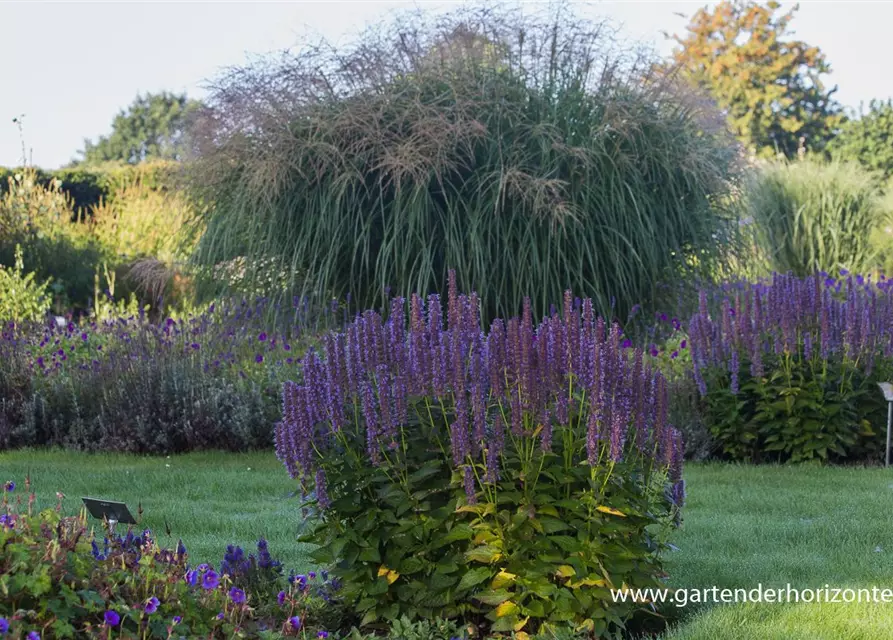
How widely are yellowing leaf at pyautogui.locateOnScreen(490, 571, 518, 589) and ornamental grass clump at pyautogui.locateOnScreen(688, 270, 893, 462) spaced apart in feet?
9.84

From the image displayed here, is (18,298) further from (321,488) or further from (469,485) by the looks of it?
(469,485)

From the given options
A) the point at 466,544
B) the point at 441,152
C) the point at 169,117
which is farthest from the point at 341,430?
the point at 169,117

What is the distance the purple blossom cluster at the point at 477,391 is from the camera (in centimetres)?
272

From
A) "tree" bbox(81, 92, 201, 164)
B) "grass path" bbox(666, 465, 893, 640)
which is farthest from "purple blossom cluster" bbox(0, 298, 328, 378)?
"tree" bbox(81, 92, 201, 164)

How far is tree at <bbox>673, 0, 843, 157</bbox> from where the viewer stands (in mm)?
25094

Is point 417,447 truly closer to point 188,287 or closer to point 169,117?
point 188,287

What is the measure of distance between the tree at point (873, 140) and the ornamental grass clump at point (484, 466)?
61.4 feet

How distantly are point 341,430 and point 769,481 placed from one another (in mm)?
A: 2868

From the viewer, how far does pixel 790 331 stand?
214 inches

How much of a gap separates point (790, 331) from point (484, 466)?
3.16 metres

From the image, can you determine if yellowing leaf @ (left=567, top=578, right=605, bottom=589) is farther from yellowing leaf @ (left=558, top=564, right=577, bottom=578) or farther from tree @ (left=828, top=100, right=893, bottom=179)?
tree @ (left=828, top=100, right=893, bottom=179)

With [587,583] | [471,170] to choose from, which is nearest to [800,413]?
[471,170]

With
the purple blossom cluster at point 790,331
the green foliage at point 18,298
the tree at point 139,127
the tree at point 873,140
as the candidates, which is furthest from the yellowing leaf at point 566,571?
the tree at point 139,127

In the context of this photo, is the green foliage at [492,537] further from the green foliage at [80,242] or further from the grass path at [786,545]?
the green foliage at [80,242]
